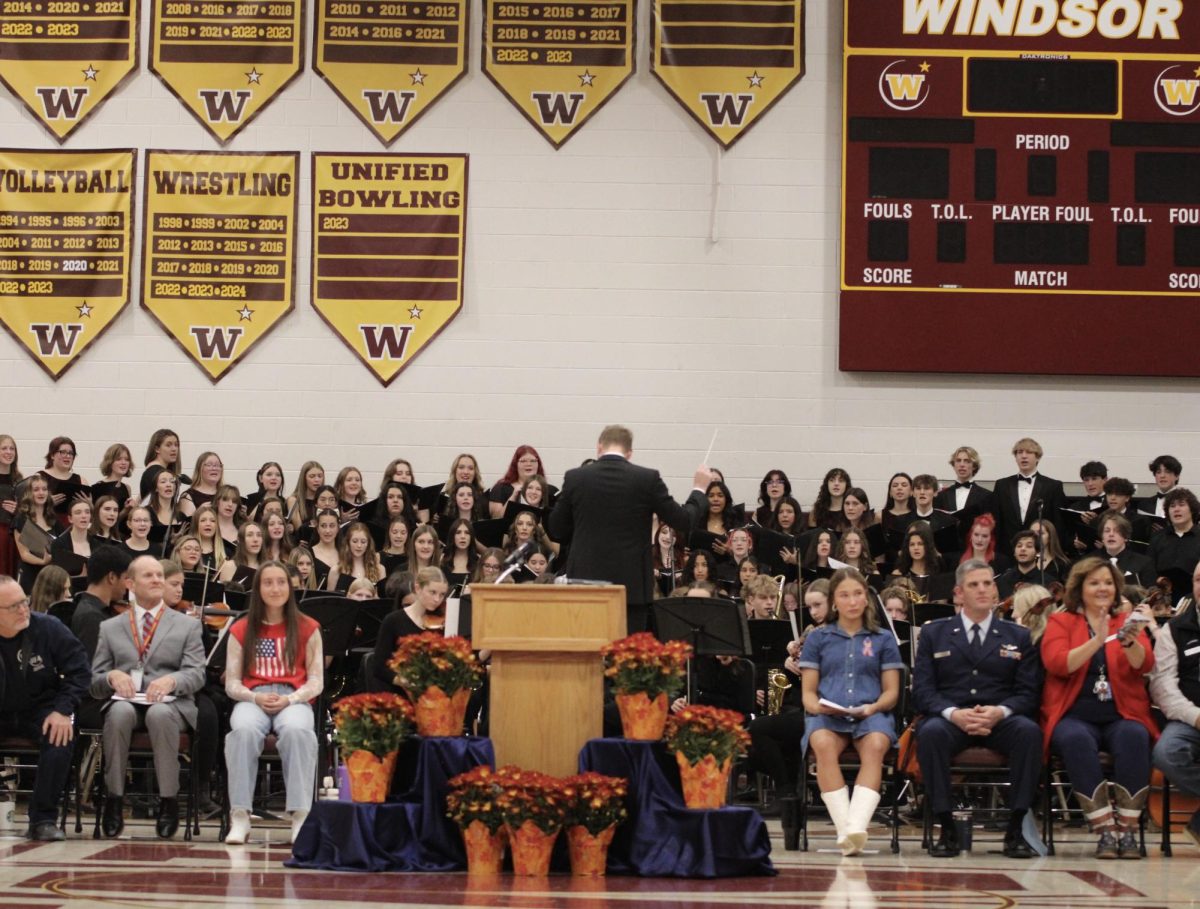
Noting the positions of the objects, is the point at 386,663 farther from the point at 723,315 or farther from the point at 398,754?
the point at 723,315

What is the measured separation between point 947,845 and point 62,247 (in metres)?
9.74

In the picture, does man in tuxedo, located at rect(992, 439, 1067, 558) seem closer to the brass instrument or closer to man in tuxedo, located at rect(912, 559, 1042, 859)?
the brass instrument

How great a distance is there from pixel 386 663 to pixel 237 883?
2125 mm

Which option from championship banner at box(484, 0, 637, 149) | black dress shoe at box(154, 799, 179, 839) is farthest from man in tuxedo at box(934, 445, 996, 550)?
black dress shoe at box(154, 799, 179, 839)

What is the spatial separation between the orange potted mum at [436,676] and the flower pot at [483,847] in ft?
1.74

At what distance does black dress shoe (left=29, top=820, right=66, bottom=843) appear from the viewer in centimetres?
801

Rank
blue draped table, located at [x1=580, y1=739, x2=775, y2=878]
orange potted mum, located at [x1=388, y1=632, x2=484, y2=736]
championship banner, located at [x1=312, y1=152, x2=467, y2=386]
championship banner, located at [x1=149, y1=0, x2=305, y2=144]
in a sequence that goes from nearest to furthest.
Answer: blue draped table, located at [x1=580, y1=739, x2=775, y2=878] < orange potted mum, located at [x1=388, y1=632, x2=484, y2=736] < championship banner, located at [x1=312, y1=152, x2=467, y2=386] < championship banner, located at [x1=149, y1=0, x2=305, y2=144]

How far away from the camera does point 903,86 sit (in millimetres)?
13945

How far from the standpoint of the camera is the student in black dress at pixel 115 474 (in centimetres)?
Result: 1271

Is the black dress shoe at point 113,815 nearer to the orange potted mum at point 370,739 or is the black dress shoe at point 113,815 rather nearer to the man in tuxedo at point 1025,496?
the orange potted mum at point 370,739

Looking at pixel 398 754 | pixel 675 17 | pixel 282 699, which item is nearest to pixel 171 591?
pixel 282 699

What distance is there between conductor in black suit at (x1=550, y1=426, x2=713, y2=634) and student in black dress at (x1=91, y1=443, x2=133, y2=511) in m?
5.69

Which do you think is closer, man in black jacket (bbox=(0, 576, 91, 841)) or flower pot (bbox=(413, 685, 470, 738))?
flower pot (bbox=(413, 685, 470, 738))

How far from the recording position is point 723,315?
1451cm
